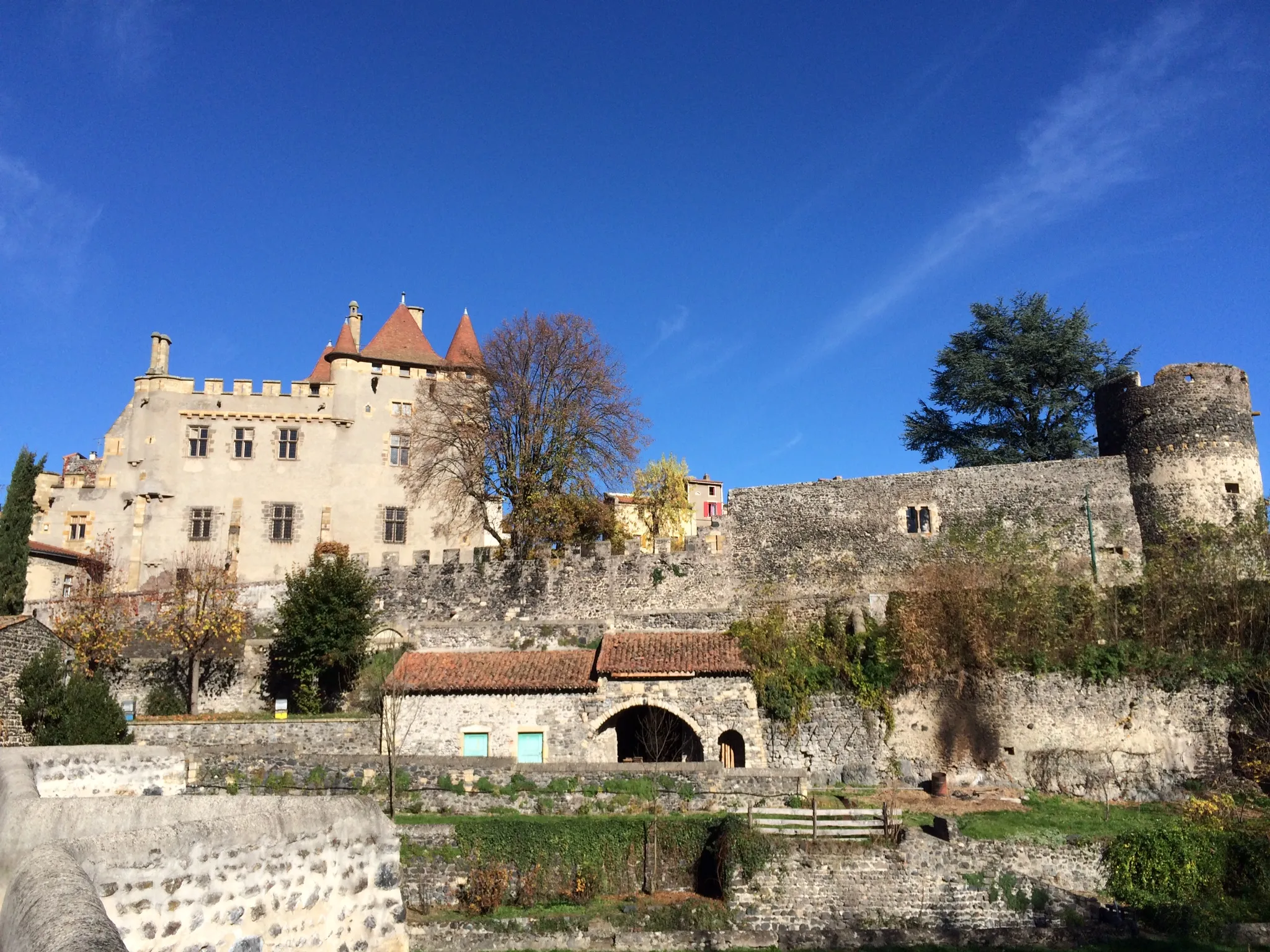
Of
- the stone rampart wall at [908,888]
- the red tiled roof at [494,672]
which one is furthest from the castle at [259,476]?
the stone rampart wall at [908,888]

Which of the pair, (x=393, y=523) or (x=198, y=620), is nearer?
(x=198, y=620)

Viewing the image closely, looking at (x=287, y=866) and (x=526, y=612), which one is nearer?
(x=287, y=866)

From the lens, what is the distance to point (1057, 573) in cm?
2677

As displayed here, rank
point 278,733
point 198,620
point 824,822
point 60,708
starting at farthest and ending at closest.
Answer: point 198,620 → point 278,733 → point 60,708 → point 824,822

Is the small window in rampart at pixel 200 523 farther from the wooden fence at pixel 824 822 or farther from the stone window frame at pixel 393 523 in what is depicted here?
the wooden fence at pixel 824 822

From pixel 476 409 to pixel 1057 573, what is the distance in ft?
63.9

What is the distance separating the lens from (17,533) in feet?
99.0

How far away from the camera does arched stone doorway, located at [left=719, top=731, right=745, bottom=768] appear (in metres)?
24.2

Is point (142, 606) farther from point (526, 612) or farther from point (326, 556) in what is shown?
point (526, 612)

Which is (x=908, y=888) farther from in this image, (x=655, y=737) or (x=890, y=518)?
(x=890, y=518)

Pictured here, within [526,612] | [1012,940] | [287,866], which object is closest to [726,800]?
[1012,940]

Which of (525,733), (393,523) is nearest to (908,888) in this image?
(525,733)

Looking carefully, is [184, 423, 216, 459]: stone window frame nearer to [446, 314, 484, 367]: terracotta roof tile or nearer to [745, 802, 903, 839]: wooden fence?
[446, 314, 484, 367]: terracotta roof tile

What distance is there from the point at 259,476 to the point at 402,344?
745 centimetres
